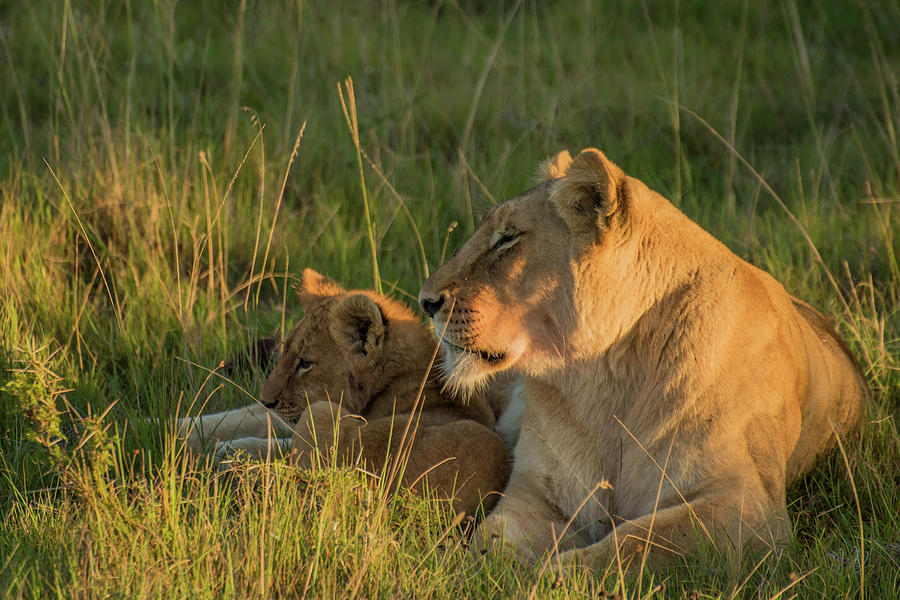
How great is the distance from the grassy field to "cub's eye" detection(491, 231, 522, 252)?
72 centimetres

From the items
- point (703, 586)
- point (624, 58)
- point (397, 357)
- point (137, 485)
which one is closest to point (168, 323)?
point (397, 357)

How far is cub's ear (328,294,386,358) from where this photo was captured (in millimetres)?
4195

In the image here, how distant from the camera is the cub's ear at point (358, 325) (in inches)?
165

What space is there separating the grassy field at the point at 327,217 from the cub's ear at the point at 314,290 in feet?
0.86

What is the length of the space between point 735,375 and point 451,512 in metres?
1.05

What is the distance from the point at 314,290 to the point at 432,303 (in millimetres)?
1168

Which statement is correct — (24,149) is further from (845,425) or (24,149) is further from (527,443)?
(845,425)

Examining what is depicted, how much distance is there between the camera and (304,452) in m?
3.76

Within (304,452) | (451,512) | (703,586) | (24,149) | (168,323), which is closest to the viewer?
(703,586)

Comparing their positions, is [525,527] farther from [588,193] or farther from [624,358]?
[588,193]

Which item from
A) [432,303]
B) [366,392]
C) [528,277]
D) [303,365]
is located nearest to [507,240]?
[528,277]

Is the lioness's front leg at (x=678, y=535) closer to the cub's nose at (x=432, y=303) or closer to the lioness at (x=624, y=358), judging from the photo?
the lioness at (x=624, y=358)

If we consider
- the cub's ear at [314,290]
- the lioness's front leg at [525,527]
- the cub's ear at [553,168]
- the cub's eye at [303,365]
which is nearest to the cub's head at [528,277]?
the cub's ear at [553,168]

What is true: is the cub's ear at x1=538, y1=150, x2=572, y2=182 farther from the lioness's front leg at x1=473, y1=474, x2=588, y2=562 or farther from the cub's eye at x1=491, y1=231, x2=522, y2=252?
the lioness's front leg at x1=473, y1=474, x2=588, y2=562
